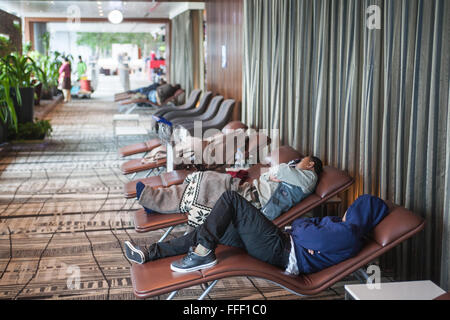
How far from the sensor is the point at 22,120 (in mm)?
8914

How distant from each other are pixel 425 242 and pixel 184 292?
1.53 meters

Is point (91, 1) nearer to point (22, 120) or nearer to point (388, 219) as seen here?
point (22, 120)

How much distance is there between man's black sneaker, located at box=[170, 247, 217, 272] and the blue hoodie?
1.66 feet

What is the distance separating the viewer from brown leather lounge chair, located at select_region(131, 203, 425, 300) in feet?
8.72

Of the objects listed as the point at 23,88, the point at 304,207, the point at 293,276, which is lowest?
the point at 293,276

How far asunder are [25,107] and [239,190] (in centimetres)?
630

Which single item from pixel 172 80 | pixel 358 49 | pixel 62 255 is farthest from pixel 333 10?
pixel 172 80

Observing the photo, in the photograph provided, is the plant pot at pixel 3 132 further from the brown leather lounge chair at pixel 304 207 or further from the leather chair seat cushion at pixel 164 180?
the brown leather lounge chair at pixel 304 207

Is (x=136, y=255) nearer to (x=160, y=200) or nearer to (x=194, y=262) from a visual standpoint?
(x=194, y=262)

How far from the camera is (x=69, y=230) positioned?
4.41 metres

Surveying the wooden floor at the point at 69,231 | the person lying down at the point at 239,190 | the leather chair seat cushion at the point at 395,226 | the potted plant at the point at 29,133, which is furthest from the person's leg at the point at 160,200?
the potted plant at the point at 29,133

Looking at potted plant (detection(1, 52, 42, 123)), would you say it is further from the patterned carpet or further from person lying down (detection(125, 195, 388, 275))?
person lying down (detection(125, 195, 388, 275))

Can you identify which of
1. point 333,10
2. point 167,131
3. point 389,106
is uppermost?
point 333,10
